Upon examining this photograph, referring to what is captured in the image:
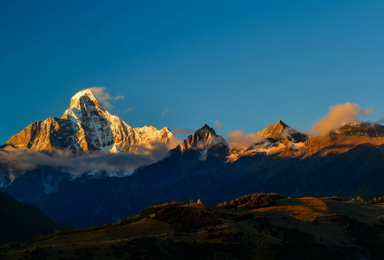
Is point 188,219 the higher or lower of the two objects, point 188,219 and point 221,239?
the higher

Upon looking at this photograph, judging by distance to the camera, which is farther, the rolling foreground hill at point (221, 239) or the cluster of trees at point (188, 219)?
the cluster of trees at point (188, 219)

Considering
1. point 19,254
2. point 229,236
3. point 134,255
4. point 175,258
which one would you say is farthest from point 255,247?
point 19,254

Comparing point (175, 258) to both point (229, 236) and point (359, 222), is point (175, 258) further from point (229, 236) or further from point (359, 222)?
point (359, 222)

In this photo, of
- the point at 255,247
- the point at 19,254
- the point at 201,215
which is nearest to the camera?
the point at 19,254

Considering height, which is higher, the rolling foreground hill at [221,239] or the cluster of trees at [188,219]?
the cluster of trees at [188,219]

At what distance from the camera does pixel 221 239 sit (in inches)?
6206

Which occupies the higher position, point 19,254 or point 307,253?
point 19,254

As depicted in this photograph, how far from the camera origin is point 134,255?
5310 inches

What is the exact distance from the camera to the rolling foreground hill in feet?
445

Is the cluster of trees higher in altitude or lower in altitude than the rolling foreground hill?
higher

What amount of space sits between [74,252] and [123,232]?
45.7 metres

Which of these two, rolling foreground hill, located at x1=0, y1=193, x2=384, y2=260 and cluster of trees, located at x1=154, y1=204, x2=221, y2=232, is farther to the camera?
cluster of trees, located at x1=154, y1=204, x2=221, y2=232

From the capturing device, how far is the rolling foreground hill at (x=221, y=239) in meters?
136

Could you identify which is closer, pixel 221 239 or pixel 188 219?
pixel 221 239
